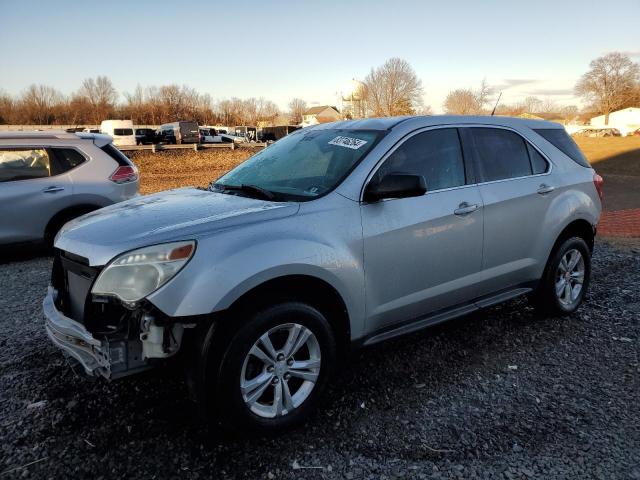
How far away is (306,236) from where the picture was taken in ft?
9.37

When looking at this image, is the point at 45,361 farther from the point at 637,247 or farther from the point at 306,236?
the point at 637,247

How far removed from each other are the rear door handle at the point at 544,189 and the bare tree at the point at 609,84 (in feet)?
318

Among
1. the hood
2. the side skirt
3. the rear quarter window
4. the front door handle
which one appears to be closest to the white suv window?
the rear quarter window

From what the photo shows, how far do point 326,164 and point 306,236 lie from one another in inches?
30.8

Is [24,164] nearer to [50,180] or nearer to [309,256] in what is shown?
[50,180]

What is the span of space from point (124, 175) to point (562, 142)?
5.72m

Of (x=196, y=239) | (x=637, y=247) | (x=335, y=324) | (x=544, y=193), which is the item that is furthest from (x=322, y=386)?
(x=637, y=247)

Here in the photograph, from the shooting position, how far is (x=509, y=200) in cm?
388

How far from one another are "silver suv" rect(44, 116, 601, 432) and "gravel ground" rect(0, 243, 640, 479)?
29 cm

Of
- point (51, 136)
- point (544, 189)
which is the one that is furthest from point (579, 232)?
point (51, 136)

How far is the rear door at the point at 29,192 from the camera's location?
262 inches

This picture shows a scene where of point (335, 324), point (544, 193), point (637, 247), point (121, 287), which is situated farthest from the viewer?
point (637, 247)

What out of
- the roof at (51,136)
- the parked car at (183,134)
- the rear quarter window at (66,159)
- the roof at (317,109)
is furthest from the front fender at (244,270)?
the roof at (317,109)

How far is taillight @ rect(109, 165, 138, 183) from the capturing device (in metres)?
7.22
